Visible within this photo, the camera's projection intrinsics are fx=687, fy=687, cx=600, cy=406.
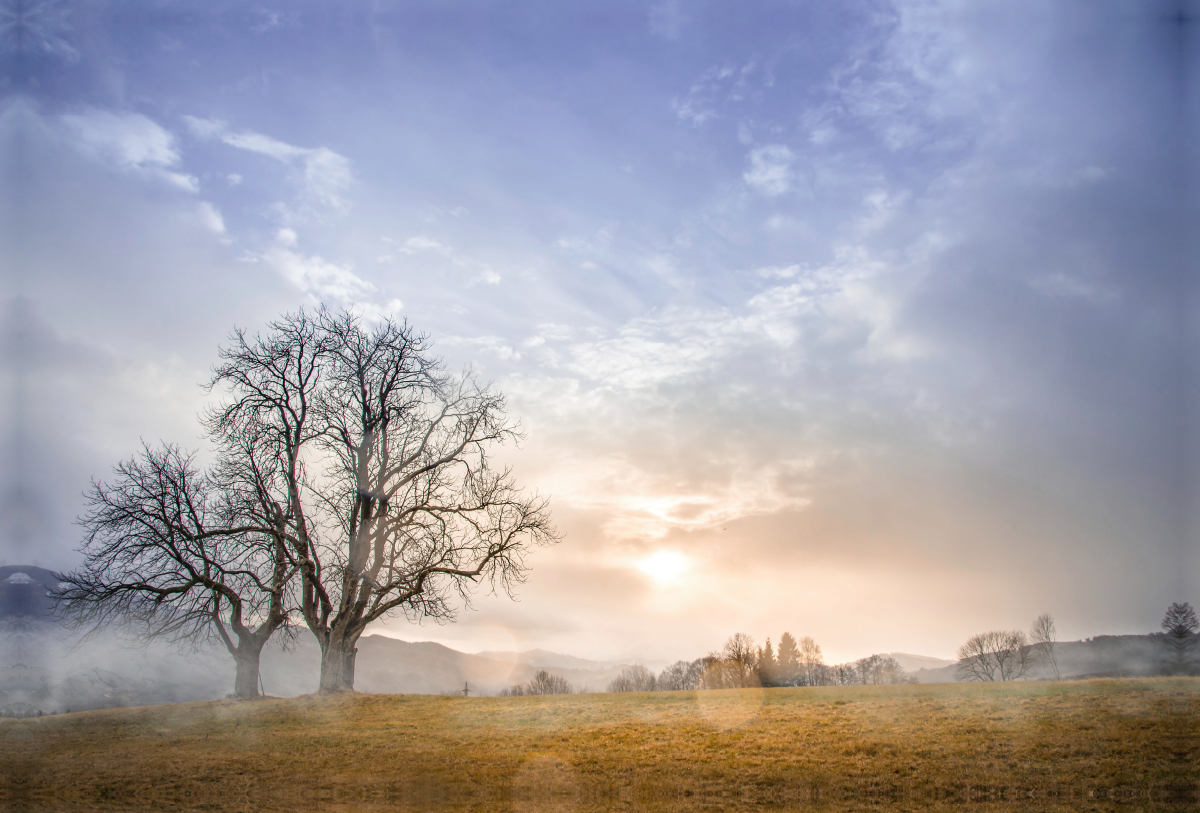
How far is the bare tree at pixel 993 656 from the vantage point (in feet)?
352

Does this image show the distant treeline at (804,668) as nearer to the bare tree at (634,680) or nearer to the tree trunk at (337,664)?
the bare tree at (634,680)

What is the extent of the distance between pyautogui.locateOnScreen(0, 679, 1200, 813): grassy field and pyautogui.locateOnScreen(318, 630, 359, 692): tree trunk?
2.92 meters

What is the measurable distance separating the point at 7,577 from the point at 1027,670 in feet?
443

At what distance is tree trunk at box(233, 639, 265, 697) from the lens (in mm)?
25125

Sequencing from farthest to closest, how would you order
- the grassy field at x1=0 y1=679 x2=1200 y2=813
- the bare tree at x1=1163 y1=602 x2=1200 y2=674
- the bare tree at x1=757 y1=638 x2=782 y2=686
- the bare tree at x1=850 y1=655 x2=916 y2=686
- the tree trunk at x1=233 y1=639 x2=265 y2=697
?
the bare tree at x1=850 y1=655 x2=916 y2=686, the bare tree at x1=757 y1=638 x2=782 y2=686, the bare tree at x1=1163 y1=602 x2=1200 y2=674, the tree trunk at x1=233 y1=639 x2=265 y2=697, the grassy field at x1=0 y1=679 x2=1200 y2=813

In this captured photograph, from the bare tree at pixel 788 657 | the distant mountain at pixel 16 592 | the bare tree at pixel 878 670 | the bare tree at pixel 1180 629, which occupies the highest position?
the distant mountain at pixel 16 592

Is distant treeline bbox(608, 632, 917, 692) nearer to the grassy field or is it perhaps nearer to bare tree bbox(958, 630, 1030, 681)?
bare tree bbox(958, 630, 1030, 681)

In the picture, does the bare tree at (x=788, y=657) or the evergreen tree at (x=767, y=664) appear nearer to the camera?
the evergreen tree at (x=767, y=664)

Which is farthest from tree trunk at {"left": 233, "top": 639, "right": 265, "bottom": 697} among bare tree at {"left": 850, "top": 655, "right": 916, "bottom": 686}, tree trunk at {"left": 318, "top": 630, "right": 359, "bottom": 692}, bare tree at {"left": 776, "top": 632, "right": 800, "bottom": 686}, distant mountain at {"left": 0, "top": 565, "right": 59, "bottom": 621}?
bare tree at {"left": 850, "top": 655, "right": 916, "bottom": 686}

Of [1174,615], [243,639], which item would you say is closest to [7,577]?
[243,639]

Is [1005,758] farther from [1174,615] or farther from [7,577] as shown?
[1174,615]

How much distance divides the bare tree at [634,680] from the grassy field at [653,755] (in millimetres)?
90467

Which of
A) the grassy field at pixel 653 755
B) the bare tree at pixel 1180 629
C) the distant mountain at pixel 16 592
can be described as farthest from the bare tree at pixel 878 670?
the distant mountain at pixel 16 592

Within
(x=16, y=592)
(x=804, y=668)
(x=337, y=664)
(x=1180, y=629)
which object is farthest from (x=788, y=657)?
(x=16, y=592)
